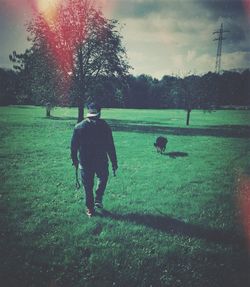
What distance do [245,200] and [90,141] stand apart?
5696 millimetres

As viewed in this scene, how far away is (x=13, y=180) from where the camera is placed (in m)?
10.7

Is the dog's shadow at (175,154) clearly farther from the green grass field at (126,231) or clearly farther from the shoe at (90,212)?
the shoe at (90,212)

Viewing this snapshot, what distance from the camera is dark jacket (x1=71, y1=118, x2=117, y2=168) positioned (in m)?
7.29

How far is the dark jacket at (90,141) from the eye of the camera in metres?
7.29

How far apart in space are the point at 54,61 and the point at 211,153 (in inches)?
876

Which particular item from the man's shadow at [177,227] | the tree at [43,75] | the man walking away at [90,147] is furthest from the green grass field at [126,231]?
the tree at [43,75]

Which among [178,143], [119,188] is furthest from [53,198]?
[178,143]

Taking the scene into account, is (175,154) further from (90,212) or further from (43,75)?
(43,75)

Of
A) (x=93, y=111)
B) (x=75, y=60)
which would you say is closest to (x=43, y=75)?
(x=75, y=60)

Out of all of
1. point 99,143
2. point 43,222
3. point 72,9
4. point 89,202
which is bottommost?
point 43,222

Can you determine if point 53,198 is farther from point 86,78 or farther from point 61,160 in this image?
point 86,78

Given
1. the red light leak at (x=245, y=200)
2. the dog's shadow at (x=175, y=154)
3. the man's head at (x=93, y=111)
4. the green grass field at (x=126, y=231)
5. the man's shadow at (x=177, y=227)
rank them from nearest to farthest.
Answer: the green grass field at (x=126, y=231)
the man's shadow at (x=177, y=227)
the red light leak at (x=245, y=200)
the man's head at (x=93, y=111)
the dog's shadow at (x=175, y=154)

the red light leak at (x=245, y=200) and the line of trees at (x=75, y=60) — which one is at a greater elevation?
the line of trees at (x=75, y=60)

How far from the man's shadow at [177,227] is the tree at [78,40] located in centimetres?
2705
